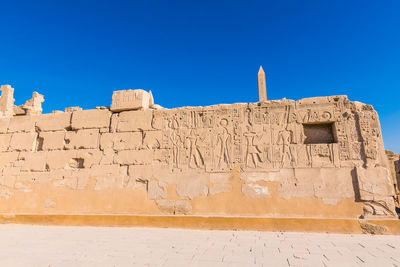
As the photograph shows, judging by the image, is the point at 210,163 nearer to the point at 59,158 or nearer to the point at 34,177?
the point at 59,158

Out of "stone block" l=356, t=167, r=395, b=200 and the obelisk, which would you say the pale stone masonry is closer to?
"stone block" l=356, t=167, r=395, b=200

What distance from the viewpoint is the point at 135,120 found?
6262mm

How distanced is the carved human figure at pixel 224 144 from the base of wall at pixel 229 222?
122 cm

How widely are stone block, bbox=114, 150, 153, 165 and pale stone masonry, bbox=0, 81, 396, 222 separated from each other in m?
0.02

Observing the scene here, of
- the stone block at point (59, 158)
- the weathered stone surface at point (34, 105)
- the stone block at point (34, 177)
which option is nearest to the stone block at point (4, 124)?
the weathered stone surface at point (34, 105)

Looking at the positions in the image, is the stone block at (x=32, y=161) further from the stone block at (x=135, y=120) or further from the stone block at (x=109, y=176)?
the stone block at (x=135, y=120)

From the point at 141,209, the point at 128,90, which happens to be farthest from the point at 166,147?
the point at 128,90

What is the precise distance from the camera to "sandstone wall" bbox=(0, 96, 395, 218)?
16.3 ft

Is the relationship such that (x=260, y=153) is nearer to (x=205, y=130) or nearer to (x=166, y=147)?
(x=205, y=130)

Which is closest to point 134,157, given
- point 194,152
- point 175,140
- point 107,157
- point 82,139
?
point 107,157

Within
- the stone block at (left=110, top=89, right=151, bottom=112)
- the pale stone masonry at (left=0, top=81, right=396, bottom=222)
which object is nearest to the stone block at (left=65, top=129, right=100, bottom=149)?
the pale stone masonry at (left=0, top=81, right=396, bottom=222)

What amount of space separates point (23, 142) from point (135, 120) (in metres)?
3.28

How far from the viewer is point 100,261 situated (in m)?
2.91

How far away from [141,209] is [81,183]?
1699 millimetres
